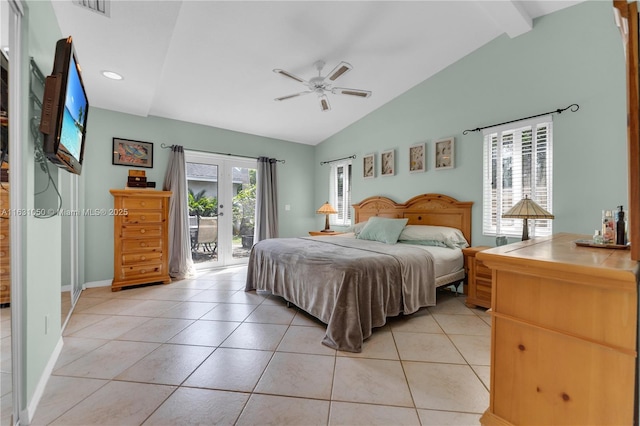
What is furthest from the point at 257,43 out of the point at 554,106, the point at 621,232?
the point at 621,232

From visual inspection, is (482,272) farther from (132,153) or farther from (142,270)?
(132,153)

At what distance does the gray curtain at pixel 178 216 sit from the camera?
4172 millimetres

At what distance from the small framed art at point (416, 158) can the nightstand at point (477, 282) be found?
1412 millimetres

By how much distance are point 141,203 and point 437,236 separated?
12.9 feet

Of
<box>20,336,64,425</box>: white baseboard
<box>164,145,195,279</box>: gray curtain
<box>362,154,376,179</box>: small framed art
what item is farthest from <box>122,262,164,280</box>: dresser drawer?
<box>362,154,376,179</box>: small framed art

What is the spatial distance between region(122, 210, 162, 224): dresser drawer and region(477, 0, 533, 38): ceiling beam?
449 centimetres

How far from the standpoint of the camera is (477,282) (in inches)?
113

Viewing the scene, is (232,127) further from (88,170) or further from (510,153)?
(510,153)

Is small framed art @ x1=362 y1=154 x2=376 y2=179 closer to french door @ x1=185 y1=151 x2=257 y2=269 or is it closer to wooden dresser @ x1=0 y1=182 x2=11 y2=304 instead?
french door @ x1=185 y1=151 x2=257 y2=269

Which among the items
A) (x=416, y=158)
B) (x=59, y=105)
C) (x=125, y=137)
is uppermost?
(x=125, y=137)

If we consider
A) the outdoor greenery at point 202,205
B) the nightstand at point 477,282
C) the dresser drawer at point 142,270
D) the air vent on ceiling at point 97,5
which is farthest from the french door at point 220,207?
the nightstand at point 477,282

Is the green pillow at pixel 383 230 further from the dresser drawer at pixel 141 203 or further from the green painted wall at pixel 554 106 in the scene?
the dresser drawer at pixel 141 203

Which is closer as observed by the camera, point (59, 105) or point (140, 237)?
point (59, 105)

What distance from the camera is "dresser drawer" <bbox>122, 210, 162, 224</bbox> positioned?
11.8 feet
